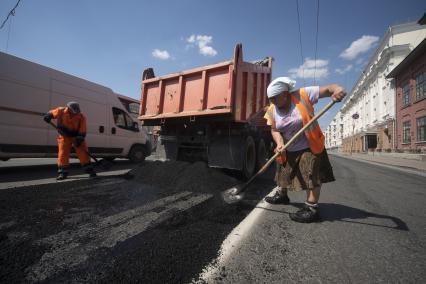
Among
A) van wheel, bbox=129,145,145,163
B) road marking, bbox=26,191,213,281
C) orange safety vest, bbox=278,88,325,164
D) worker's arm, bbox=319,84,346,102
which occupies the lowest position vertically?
road marking, bbox=26,191,213,281

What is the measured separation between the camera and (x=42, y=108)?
20.0ft

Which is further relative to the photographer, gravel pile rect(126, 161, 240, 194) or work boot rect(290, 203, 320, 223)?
gravel pile rect(126, 161, 240, 194)

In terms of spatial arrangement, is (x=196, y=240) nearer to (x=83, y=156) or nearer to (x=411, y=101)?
(x=83, y=156)

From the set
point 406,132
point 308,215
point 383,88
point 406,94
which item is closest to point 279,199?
point 308,215

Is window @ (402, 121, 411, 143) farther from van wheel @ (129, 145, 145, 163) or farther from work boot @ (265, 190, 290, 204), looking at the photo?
work boot @ (265, 190, 290, 204)

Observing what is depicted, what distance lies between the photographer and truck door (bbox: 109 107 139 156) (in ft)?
25.8

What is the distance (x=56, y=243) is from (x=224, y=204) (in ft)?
6.30

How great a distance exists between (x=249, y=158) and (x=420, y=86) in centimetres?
2333

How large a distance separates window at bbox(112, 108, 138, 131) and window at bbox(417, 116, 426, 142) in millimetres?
23122

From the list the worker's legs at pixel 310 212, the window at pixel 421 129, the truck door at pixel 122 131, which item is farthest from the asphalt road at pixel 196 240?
the window at pixel 421 129

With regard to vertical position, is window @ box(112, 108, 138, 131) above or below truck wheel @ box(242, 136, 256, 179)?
above

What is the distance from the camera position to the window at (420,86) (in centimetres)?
1989

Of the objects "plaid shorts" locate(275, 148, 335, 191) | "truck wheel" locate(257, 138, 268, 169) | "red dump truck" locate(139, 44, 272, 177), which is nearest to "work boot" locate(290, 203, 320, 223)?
"plaid shorts" locate(275, 148, 335, 191)

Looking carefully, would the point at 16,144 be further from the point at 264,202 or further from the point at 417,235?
the point at 417,235
